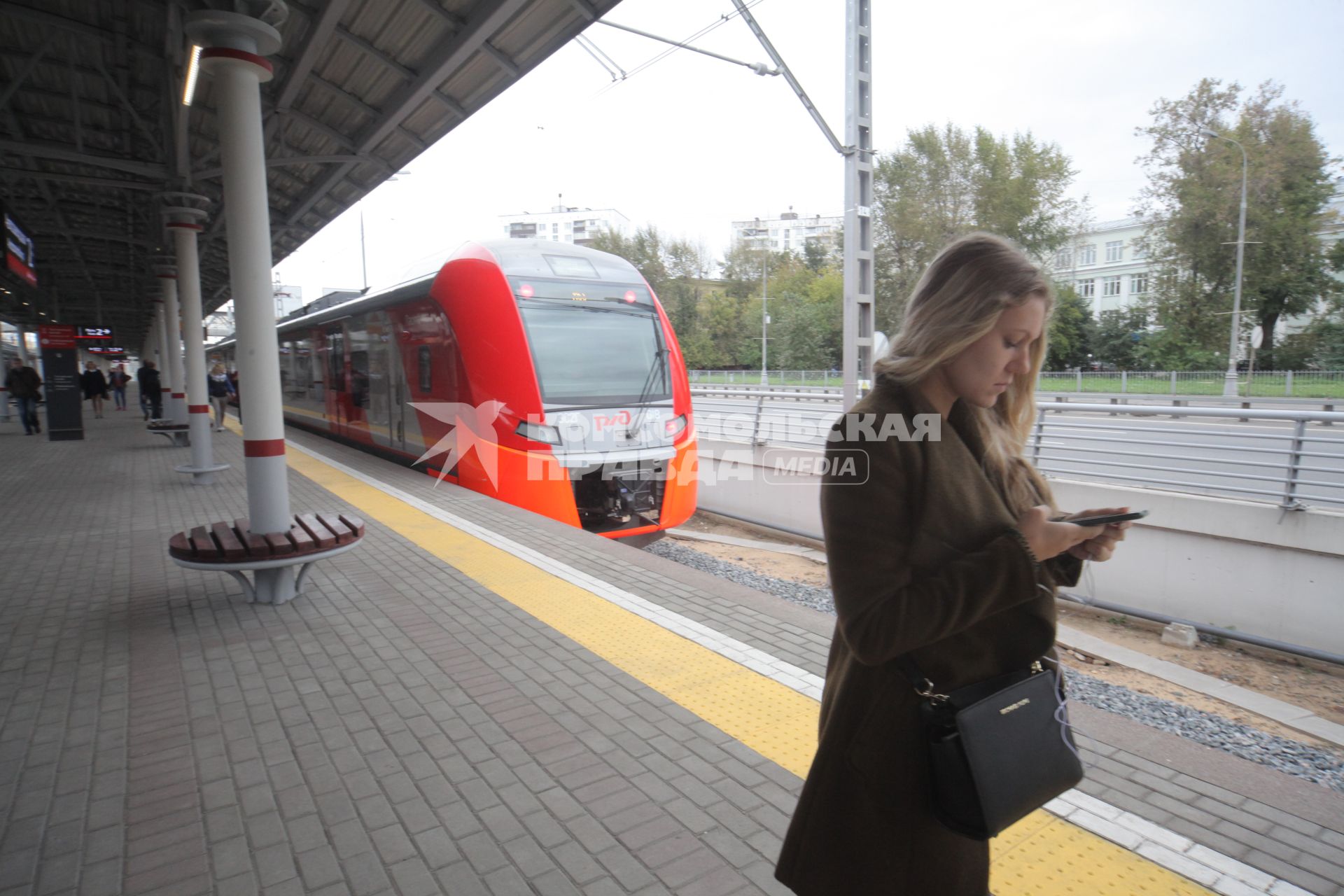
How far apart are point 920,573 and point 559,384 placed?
21.6 ft

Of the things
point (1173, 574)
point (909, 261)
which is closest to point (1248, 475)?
point (1173, 574)

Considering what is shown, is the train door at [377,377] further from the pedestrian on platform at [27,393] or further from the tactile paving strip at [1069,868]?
the pedestrian on platform at [27,393]

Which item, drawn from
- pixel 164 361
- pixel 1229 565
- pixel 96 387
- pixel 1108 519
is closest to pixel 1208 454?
pixel 1229 565

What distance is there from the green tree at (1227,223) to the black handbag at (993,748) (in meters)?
32.6

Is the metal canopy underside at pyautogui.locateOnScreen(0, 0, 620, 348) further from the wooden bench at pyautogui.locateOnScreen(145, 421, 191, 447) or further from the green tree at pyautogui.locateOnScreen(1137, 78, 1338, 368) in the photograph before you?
the green tree at pyautogui.locateOnScreen(1137, 78, 1338, 368)

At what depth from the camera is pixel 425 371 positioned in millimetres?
9188

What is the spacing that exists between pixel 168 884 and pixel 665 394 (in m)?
6.55

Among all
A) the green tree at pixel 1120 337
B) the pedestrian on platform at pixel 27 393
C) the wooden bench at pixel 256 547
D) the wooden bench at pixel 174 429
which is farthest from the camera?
the green tree at pixel 1120 337

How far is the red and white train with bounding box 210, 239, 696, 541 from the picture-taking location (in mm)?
7570

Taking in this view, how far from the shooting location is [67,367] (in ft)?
51.8

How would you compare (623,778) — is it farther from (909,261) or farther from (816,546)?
(909,261)

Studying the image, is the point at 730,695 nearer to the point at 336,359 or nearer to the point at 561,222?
the point at 336,359

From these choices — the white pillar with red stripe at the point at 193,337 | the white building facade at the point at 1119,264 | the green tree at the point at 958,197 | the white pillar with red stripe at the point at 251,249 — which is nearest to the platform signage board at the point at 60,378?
the white pillar with red stripe at the point at 193,337

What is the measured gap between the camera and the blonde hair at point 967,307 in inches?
55.0
